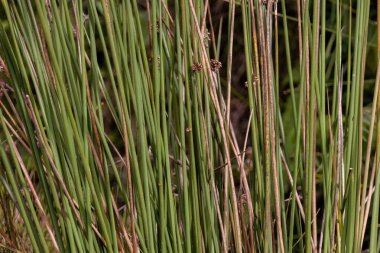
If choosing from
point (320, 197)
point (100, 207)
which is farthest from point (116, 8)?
point (320, 197)

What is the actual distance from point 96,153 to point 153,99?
0.29 ft

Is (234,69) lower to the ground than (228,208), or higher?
lower

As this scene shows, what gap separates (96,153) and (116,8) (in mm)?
183

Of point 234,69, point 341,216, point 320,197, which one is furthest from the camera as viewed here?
point 234,69

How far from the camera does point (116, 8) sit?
0.84m

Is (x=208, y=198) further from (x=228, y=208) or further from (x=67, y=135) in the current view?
(x=67, y=135)

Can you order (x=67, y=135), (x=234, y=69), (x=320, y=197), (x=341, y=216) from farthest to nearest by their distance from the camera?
(x=234, y=69) → (x=320, y=197) → (x=341, y=216) → (x=67, y=135)

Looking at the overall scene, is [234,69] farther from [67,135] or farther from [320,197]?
[67,135]

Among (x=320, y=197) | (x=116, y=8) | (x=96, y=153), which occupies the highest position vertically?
(x=116, y=8)

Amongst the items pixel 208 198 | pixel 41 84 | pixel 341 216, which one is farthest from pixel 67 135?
pixel 341 216

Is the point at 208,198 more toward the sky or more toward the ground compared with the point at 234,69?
more toward the sky

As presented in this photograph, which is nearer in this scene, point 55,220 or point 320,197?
point 55,220

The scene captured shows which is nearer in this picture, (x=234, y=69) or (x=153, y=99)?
(x=153, y=99)

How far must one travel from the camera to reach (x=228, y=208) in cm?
86
